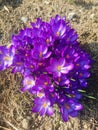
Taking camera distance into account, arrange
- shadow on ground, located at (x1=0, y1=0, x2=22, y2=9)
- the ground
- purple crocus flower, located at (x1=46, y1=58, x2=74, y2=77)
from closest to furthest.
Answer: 1. purple crocus flower, located at (x1=46, y1=58, x2=74, y2=77)
2. the ground
3. shadow on ground, located at (x1=0, y1=0, x2=22, y2=9)

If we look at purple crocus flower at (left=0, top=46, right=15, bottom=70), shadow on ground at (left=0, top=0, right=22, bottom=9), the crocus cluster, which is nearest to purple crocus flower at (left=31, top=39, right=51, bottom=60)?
the crocus cluster


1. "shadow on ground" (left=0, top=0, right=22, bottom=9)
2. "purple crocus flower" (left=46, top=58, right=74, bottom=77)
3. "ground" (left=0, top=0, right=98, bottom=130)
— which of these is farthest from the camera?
"shadow on ground" (left=0, top=0, right=22, bottom=9)

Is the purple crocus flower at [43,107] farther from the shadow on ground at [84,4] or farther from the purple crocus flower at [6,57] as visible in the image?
the shadow on ground at [84,4]

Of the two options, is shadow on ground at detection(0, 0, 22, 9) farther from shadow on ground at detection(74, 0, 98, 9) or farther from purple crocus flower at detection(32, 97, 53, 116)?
purple crocus flower at detection(32, 97, 53, 116)

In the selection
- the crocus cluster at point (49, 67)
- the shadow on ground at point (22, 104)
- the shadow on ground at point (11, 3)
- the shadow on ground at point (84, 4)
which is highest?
the shadow on ground at point (11, 3)

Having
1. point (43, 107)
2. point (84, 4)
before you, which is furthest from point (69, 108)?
point (84, 4)

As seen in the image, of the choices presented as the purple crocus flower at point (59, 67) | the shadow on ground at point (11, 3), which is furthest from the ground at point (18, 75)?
the purple crocus flower at point (59, 67)

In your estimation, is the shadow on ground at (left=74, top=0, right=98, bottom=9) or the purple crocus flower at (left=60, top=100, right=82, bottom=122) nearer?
the purple crocus flower at (left=60, top=100, right=82, bottom=122)

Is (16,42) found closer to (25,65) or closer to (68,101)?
(25,65)
